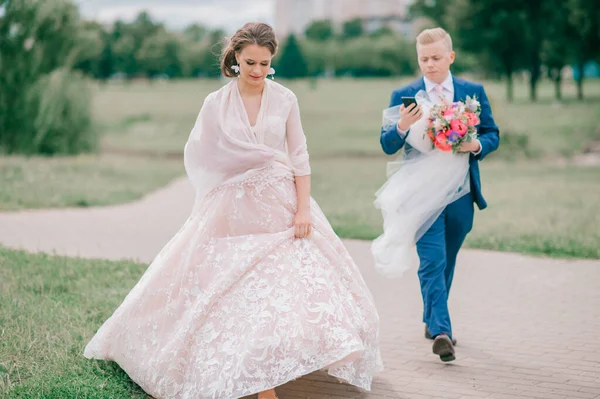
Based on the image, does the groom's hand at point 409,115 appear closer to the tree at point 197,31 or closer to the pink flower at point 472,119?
the pink flower at point 472,119

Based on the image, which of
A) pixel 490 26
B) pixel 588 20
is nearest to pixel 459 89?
pixel 588 20

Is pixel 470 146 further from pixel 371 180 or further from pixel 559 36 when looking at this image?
pixel 559 36

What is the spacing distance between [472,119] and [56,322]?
3.37m

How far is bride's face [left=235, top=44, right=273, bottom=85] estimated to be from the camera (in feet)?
15.7

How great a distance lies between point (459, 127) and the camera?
18.4 feet

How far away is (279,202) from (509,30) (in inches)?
1766

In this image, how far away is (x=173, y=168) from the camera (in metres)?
19.8

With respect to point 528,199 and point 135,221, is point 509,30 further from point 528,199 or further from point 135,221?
point 135,221

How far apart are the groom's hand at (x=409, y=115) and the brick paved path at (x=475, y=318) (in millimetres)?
1644

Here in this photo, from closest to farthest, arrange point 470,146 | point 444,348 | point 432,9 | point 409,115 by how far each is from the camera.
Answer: point 444,348 → point 409,115 → point 470,146 → point 432,9

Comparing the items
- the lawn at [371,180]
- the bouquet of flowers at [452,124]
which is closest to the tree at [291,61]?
the lawn at [371,180]

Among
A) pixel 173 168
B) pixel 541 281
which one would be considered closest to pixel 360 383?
pixel 541 281

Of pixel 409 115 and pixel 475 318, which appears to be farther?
pixel 475 318

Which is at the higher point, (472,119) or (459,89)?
(459,89)
